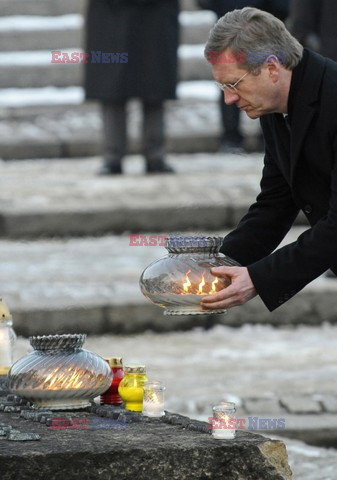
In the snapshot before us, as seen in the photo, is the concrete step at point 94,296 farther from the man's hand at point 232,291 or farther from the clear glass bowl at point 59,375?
the man's hand at point 232,291

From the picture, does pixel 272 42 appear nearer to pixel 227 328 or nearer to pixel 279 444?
pixel 279 444

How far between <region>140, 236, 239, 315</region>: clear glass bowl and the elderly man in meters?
0.04

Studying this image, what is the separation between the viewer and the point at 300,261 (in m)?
4.59

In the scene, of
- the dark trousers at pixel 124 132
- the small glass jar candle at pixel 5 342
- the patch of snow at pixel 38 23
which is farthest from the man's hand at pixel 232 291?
the patch of snow at pixel 38 23

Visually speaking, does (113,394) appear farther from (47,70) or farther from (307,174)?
(47,70)

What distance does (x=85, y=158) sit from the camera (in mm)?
12008

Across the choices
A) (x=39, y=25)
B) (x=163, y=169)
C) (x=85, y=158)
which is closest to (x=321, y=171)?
(x=163, y=169)

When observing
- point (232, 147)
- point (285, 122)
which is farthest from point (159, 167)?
point (285, 122)

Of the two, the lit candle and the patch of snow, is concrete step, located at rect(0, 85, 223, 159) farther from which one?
the lit candle

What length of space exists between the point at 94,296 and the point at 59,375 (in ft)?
12.0

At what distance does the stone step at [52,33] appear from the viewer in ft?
45.0

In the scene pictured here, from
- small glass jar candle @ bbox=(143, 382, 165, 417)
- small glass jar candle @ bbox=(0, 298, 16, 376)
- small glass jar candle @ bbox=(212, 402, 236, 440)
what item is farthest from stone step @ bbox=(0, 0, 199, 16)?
small glass jar candle @ bbox=(212, 402, 236, 440)

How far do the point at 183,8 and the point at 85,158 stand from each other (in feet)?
9.41

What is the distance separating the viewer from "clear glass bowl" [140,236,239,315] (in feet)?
14.9
